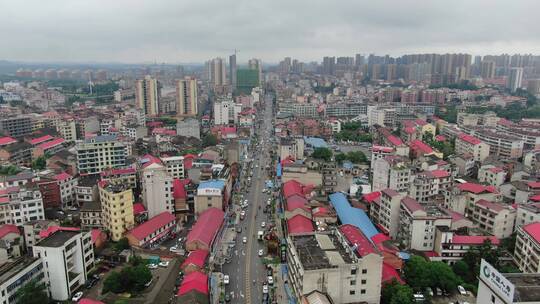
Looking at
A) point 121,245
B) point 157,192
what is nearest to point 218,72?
point 157,192

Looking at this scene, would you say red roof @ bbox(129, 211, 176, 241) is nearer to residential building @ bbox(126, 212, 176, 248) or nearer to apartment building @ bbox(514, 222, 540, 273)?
residential building @ bbox(126, 212, 176, 248)

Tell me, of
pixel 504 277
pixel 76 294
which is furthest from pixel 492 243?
pixel 76 294

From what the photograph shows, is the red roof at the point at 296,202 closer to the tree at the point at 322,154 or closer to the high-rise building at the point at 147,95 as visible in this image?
the tree at the point at 322,154

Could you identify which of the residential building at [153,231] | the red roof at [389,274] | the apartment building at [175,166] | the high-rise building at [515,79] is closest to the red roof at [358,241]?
the red roof at [389,274]

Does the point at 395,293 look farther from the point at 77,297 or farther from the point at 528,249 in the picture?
the point at 77,297

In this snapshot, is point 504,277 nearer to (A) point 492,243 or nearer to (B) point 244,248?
(A) point 492,243
